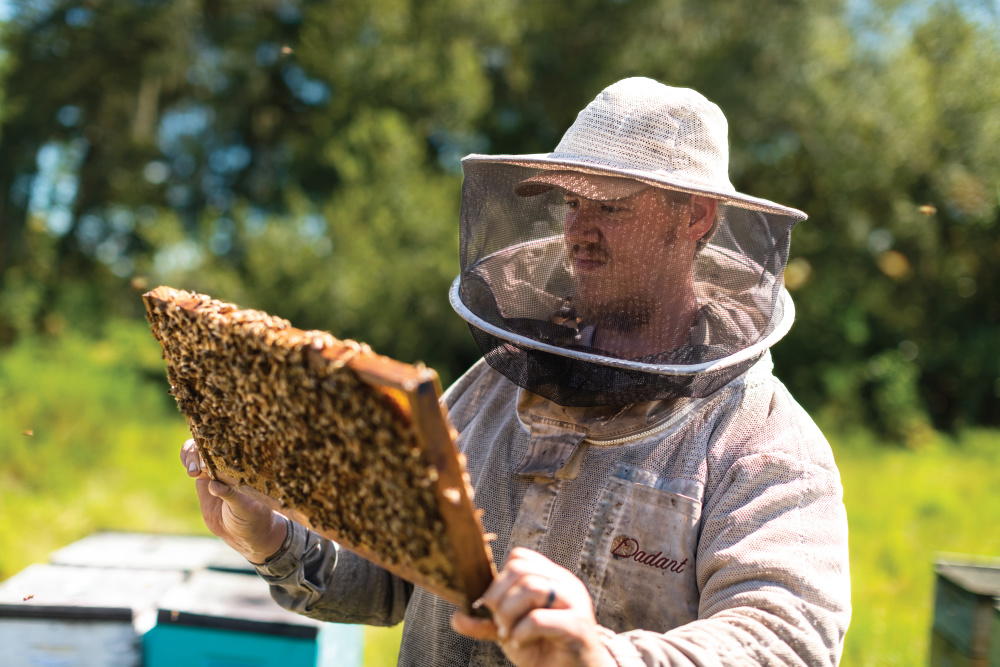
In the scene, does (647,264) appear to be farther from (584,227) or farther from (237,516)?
(237,516)

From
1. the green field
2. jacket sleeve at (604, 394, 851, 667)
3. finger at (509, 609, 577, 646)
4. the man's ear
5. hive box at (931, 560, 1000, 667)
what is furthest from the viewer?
the green field

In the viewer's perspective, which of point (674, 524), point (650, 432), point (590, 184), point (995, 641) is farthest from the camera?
point (995, 641)

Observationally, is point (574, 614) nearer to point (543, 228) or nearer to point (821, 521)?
point (821, 521)

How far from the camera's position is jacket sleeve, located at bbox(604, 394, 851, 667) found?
4.18 feet

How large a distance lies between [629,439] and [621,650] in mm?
517

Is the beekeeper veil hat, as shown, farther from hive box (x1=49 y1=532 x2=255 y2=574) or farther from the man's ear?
hive box (x1=49 y1=532 x2=255 y2=574)

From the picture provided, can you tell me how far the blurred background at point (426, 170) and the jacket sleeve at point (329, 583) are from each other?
539 cm

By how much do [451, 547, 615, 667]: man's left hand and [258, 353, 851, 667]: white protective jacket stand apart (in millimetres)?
81

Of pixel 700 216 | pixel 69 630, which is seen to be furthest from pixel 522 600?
pixel 69 630

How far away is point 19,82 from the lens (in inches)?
371

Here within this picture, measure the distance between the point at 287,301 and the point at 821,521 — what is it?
22.9 feet

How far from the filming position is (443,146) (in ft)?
30.7

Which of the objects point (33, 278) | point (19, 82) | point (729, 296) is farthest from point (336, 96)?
point (729, 296)

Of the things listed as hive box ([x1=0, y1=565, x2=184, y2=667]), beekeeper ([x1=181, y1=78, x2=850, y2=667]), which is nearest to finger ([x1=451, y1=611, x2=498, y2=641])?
beekeeper ([x1=181, y1=78, x2=850, y2=667])
